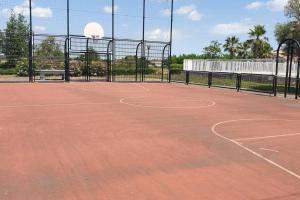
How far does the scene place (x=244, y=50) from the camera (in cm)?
5722

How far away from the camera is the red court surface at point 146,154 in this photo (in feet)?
15.8

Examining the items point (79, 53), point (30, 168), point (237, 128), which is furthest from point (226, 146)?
point (79, 53)

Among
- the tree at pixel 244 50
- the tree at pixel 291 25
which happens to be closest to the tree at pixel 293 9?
the tree at pixel 291 25

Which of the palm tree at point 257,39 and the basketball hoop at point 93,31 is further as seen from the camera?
the palm tree at point 257,39

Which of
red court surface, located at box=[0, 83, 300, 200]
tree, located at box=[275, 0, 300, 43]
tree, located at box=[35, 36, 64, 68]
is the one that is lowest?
red court surface, located at box=[0, 83, 300, 200]

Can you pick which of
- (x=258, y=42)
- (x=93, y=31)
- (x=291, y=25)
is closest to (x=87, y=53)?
(x=93, y=31)

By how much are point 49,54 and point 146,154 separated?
65.9 ft

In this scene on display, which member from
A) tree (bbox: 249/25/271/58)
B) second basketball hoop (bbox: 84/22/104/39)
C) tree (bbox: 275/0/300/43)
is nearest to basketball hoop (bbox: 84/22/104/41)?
second basketball hoop (bbox: 84/22/104/39)

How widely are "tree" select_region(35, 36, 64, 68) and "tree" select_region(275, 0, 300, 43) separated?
49.1ft

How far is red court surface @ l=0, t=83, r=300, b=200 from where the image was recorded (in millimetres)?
4809

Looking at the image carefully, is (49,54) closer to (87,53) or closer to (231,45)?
(87,53)

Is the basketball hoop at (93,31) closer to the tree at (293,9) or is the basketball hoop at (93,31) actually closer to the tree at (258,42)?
the tree at (293,9)

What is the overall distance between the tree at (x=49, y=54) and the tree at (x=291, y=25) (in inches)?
590

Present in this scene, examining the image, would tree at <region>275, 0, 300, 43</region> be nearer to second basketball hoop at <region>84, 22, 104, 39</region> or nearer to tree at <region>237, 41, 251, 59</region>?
second basketball hoop at <region>84, 22, 104, 39</region>
